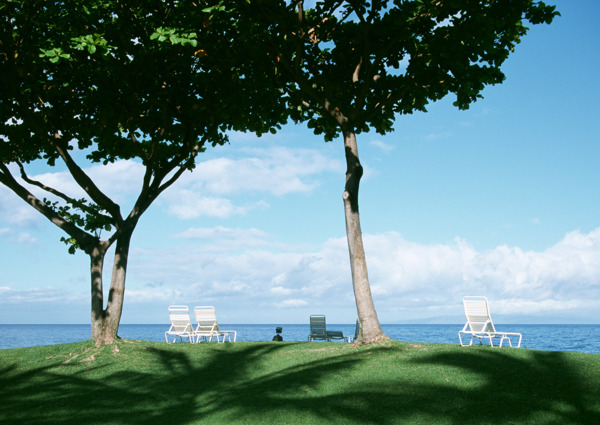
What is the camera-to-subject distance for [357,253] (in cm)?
1191

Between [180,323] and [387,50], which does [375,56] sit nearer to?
[387,50]

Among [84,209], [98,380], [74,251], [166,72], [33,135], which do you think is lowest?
[98,380]

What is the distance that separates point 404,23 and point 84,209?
10.7 metres

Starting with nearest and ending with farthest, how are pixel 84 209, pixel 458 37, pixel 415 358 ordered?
pixel 415 358, pixel 458 37, pixel 84 209

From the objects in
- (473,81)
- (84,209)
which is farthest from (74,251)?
(473,81)

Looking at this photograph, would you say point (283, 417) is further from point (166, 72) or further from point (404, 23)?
point (166, 72)

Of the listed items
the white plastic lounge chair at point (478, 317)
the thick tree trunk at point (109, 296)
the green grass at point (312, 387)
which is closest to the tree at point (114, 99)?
the thick tree trunk at point (109, 296)

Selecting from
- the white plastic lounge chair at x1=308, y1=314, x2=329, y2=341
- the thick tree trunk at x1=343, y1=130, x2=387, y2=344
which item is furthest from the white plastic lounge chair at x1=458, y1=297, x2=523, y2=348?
the white plastic lounge chair at x1=308, y1=314, x2=329, y2=341

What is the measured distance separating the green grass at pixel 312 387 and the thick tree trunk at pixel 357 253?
1.93 feet

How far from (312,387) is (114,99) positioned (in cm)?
1060

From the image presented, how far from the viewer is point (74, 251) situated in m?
14.7

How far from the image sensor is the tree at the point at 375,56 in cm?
1147

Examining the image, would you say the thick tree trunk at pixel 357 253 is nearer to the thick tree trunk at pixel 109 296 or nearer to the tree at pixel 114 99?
the tree at pixel 114 99

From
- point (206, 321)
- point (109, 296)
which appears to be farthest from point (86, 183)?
point (206, 321)
